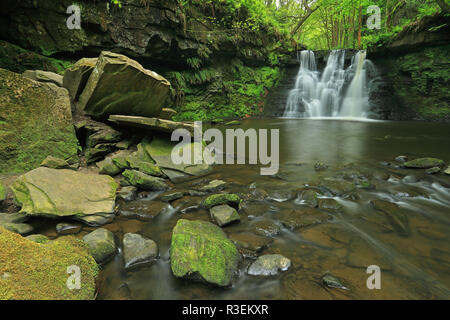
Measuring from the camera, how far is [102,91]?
430cm

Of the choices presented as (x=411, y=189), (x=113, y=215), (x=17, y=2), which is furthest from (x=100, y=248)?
(x=17, y=2)

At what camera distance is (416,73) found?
1125 centimetres

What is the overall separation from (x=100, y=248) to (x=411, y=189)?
425 cm

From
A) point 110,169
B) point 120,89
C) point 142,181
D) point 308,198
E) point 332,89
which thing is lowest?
point 308,198

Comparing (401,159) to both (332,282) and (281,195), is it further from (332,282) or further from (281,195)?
(332,282)

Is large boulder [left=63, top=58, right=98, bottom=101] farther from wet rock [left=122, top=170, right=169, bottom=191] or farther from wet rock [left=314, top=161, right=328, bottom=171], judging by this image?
wet rock [left=314, top=161, right=328, bottom=171]

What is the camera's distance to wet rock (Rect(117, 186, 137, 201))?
304 centimetres

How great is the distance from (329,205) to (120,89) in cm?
435

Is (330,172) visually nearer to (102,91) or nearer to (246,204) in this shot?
(246,204)

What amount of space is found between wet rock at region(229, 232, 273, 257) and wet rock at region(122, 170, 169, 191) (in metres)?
1.63

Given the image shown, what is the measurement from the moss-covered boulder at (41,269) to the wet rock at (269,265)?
1.22m

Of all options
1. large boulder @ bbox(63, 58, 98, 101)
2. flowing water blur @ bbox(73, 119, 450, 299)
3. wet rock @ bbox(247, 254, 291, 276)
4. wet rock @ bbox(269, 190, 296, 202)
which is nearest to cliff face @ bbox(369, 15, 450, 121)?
flowing water blur @ bbox(73, 119, 450, 299)

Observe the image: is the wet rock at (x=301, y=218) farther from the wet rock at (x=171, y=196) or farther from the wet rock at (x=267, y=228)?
the wet rock at (x=171, y=196)

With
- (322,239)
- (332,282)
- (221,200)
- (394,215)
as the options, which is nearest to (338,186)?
(394,215)
